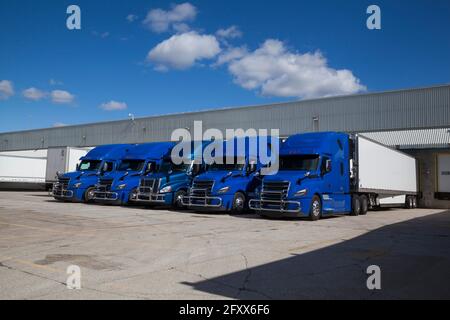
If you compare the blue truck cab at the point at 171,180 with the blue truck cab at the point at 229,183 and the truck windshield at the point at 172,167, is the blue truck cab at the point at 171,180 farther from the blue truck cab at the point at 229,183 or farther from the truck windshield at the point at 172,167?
the blue truck cab at the point at 229,183

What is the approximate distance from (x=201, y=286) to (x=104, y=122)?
43392 mm

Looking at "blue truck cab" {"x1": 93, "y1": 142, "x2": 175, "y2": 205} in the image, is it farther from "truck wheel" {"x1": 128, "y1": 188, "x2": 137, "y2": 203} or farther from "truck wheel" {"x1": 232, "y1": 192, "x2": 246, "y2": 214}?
"truck wheel" {"x1": 232, "y1": 192, "x2": 246, "y2": 214}

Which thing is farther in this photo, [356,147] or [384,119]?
[384,119]

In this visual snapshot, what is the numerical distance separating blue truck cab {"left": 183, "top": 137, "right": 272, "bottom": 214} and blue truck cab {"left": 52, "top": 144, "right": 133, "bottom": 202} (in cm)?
665

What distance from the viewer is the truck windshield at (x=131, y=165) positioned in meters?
22.2

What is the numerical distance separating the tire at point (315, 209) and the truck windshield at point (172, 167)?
7253mm

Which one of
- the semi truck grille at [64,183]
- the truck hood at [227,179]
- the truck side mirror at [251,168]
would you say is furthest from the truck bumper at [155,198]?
the semi truck grille at [64,183]

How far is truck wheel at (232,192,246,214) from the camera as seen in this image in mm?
18672

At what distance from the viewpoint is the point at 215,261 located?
7.75 meters

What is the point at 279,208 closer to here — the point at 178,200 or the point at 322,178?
the point at 322,178

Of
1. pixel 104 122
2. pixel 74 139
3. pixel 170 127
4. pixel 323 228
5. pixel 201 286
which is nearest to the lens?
pixel 201 286

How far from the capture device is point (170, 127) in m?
→ 41.2
